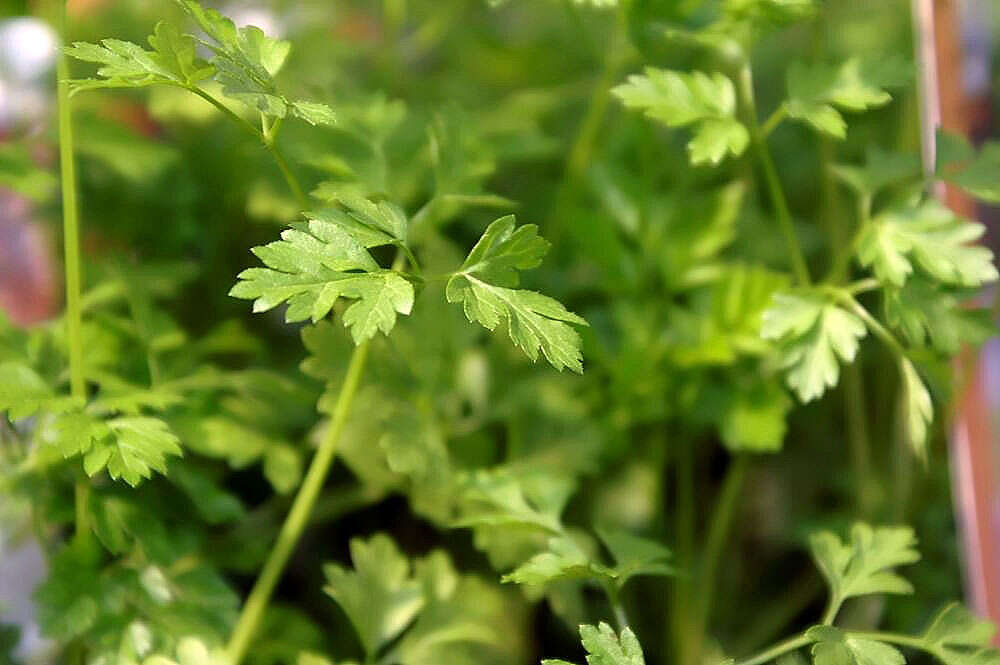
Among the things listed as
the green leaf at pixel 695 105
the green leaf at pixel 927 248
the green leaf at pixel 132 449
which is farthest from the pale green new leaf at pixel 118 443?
the green leaf at pixel 927 248

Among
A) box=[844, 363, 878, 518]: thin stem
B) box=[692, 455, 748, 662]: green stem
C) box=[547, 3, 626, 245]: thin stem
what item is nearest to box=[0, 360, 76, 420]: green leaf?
box=[547, 3, 626, 245]: thin stem

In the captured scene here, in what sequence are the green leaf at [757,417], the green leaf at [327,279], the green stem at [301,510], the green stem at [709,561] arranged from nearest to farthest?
the green leaf at [327,279] < the green stem at [301,510] < the green leaf at [757,417] < the green stem at [709,561]

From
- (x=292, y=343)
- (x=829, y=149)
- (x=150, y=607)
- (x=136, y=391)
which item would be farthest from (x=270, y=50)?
(x=829, y=149)

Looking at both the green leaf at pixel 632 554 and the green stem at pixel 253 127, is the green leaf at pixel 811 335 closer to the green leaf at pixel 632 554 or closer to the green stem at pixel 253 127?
the green leaf at pixel 632 554

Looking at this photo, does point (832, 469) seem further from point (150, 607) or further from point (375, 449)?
point (150, 607)

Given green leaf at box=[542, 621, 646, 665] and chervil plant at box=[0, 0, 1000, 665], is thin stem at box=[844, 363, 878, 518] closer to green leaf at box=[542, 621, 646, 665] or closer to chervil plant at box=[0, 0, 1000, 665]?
chervil plant at box=[0, 0, 1000, 665]
